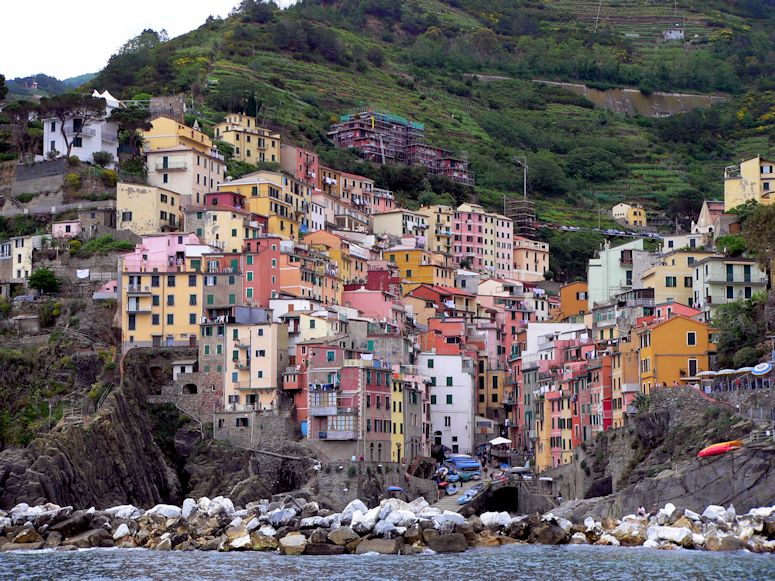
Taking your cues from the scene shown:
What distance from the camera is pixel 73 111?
4754 inches

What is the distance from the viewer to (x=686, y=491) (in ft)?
249

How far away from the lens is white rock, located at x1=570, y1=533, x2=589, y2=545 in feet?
246

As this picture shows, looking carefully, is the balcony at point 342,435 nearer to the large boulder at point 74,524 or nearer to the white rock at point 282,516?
the white rock at point 282,516

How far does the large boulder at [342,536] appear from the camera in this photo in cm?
7456

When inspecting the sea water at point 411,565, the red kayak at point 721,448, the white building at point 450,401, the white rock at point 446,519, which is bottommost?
the sea water at point 411,565

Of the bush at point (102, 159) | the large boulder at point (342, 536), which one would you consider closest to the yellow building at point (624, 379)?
the large boulder at point (342, 536)

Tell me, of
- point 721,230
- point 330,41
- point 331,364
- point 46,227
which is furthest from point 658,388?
point 330,41

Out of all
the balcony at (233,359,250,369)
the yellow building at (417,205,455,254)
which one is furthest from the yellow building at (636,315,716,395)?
the yellow building at (417,205,455,254)

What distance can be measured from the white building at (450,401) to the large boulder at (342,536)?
3204 cm

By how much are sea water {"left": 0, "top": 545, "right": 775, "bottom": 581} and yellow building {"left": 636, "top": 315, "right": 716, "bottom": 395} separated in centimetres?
1764

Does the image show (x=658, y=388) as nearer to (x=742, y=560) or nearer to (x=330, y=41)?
(x=742, y=560)

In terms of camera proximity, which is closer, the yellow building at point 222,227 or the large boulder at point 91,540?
the large boulder at point 91,540

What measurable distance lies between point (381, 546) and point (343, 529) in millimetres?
2323

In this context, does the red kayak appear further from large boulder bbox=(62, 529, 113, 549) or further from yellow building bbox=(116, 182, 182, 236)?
yellow building bbox=(116, 182, 182, 236)
